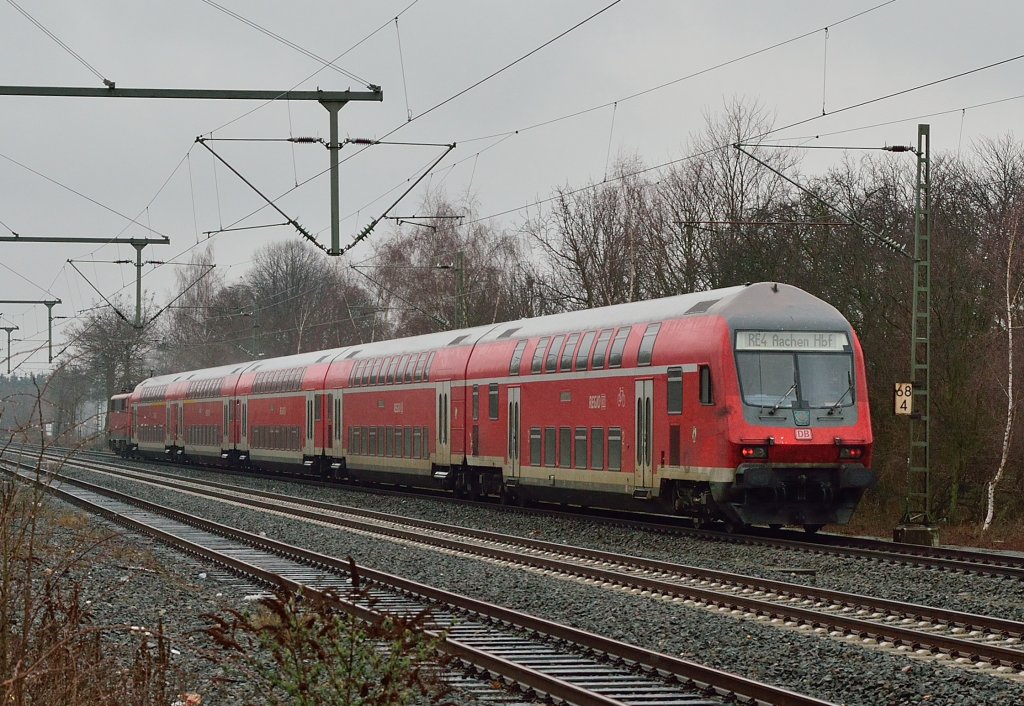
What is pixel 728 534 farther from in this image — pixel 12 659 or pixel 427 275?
pixel 427 275

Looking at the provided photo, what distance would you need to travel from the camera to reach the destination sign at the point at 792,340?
67.6ft

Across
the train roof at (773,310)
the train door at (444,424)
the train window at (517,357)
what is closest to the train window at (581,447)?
the train window at (517,357)

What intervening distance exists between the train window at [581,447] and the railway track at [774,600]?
103 inches

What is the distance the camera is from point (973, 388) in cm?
2933

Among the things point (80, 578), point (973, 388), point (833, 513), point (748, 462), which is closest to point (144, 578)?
point (80, 578)

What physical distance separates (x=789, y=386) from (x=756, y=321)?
1.06 metres

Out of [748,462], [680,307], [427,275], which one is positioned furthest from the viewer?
[427,275]

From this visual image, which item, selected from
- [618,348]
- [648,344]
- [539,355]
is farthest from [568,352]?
[648,344]

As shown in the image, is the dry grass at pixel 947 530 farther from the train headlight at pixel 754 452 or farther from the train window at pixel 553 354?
the train window at pixel 553 354

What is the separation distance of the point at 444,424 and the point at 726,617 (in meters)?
18.5

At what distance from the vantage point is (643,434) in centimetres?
2241

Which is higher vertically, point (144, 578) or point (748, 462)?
point (748, 462)

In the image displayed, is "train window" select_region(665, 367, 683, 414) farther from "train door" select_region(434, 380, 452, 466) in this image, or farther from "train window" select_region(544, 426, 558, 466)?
"train door" select_region(434, 380, 452, 466)

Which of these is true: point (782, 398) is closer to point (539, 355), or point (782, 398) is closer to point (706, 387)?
point (706, 387)
